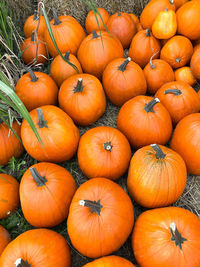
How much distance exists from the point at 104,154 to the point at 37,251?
0.80 metres

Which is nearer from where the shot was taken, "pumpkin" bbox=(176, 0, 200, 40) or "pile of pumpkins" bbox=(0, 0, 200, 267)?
"pile of pumpkins" bbox=(0, 0, 200, 267)

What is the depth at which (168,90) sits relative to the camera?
2035 millimetres

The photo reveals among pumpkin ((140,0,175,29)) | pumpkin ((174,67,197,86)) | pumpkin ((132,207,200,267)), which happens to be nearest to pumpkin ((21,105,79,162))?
pumpkin ((132,207,200,267))

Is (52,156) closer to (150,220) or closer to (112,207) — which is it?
(112,207)

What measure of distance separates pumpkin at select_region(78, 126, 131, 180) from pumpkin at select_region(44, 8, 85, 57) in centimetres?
131

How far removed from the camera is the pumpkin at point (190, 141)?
1.79 meters

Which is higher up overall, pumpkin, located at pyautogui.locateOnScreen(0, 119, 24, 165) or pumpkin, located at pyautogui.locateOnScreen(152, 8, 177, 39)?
pumpkin, located at pyautogui.locateOnScreen(152, 8, 177, 39)

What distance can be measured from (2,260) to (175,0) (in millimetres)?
3140

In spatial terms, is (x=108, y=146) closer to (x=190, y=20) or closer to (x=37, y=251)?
(x=37, y=251)

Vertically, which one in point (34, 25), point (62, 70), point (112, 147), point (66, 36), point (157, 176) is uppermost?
point (34, 25)

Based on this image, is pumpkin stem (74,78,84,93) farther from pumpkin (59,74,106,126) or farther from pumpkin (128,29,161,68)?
pumpkin (128,29,161,68)

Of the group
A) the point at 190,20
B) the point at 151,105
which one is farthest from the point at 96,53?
the point at 190,20

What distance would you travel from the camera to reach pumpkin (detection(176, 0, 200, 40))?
2.43 m

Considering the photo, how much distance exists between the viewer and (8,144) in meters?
2.01
